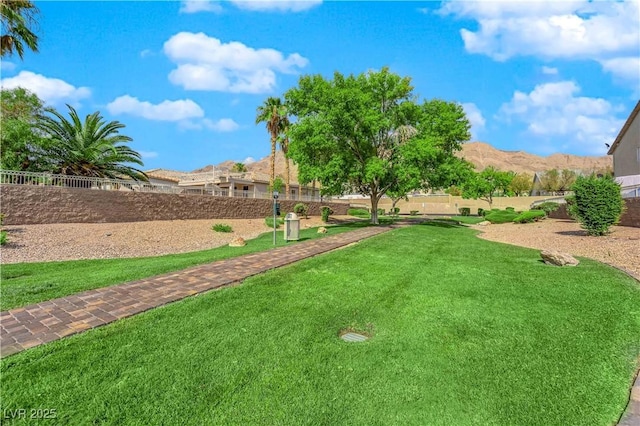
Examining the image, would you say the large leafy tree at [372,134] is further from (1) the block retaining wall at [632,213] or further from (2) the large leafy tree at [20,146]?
(2) the large leafy tree at [20,146]

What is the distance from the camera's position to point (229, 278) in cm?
546

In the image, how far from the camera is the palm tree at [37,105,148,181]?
677 inches

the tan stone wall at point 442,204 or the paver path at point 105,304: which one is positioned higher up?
the tan stone wall at point 442,204

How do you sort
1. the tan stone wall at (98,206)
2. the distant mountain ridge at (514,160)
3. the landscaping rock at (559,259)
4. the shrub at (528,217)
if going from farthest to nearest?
the distant mountain ridge at (514,160) → the shrub at (528,217) → the tan stone wall at (98,206) → the landscaping rock at (559,259)

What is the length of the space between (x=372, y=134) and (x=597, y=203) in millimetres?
10080

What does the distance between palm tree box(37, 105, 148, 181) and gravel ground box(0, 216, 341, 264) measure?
6.18 metres

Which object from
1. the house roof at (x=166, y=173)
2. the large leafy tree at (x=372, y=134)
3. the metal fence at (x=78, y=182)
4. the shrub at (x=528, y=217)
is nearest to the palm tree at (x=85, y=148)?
the metal fence at (x=78, y=182)

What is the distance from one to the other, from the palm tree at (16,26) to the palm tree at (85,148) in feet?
23.0

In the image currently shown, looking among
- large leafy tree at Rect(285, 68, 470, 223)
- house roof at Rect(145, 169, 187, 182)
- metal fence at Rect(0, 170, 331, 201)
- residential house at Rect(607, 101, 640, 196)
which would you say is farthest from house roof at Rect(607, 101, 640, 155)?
house roof at Rect(145, 169, 187, 182)

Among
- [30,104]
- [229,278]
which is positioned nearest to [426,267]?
[229,278]

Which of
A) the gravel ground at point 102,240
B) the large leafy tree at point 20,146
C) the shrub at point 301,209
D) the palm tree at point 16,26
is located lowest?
the gravel ground at point 102,240

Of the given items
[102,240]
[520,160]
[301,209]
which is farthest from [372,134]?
[520,160]

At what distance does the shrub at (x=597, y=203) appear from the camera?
1127 centimetres

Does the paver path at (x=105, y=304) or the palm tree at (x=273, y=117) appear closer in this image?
the paver path at (x=105, y=304)
